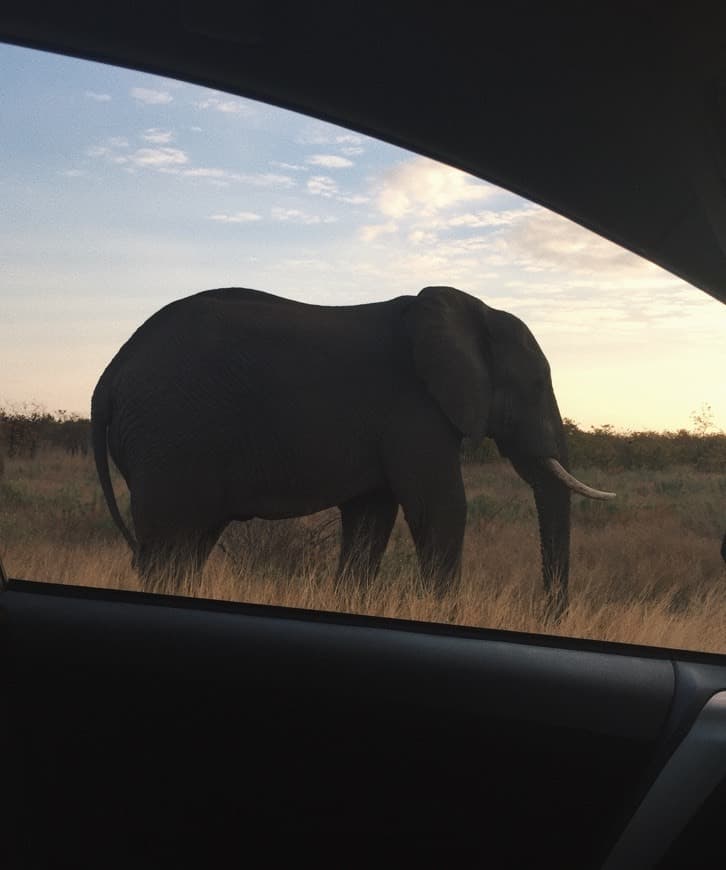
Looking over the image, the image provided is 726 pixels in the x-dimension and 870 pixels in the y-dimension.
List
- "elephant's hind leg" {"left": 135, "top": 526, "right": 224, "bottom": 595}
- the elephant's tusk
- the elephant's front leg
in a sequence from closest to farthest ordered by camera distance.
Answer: "elephant's hind leg" {"left": 135, "top": 526, "right": 224, "bottom": 595}
the elephant's front leg
the elephant's tusk

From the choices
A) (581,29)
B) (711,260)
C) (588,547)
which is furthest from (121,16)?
(588,547)

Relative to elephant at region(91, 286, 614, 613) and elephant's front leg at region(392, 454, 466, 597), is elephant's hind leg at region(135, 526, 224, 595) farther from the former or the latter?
elephant's front leg at region(392, 454, 466, 597)

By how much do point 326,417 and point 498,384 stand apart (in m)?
0.72

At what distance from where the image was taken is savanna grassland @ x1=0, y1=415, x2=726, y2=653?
2641 mm

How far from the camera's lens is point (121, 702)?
5.90 ft

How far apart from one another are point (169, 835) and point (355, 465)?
2.23 m

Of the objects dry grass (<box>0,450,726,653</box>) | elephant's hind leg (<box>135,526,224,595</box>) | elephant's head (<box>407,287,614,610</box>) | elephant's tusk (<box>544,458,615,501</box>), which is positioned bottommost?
elephant's hind leg (<box>135,526,224,595</box>)

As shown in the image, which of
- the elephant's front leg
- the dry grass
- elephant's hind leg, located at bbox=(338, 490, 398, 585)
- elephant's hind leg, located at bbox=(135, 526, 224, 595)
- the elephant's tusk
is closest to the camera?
the dry grass

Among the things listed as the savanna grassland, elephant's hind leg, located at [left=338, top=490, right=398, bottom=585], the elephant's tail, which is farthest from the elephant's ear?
the elephant's tail

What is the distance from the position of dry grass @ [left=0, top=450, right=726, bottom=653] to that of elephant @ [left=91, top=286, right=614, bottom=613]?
0.26 ft

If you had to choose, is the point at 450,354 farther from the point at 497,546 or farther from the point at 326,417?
the point at 497,546

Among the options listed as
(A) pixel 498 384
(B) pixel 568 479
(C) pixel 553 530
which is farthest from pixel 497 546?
(A) pixel 498 384

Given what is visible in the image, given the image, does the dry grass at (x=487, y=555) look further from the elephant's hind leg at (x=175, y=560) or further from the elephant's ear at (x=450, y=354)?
the elephant's ear at (x=450, y=354)

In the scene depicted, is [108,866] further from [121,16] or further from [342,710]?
[121,16]
